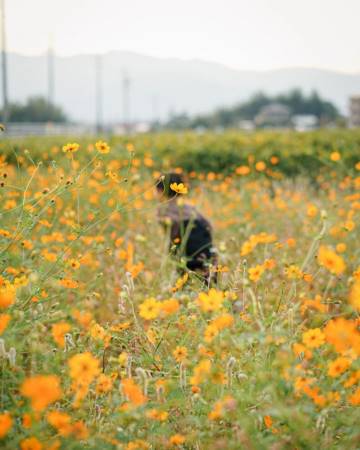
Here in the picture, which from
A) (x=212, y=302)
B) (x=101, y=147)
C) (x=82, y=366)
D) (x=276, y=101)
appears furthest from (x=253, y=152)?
(x=276, y=101)

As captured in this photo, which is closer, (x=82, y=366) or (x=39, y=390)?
(x=39, y=390)

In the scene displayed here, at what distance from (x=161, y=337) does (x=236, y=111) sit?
6855 cm

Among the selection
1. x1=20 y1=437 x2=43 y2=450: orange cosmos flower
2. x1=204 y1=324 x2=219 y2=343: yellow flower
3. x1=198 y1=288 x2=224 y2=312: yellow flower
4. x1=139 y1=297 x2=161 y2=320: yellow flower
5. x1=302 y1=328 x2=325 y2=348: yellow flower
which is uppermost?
x1=198 y1=288 x2=224 y2=312: yellow flower

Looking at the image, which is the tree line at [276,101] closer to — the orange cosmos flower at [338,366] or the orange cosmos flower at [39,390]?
the orange cosmos flower at [338,366]

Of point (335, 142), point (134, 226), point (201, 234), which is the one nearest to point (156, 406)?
point (201, 234)

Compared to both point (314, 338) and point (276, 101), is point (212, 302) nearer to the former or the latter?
point (314, 338)

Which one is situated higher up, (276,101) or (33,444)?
(276,101)

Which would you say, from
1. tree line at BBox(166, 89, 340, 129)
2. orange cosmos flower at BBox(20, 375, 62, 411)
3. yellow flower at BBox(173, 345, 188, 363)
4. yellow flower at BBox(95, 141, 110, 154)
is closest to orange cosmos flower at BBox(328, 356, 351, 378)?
yellow flower at BBox(173, 345, 188, 363)

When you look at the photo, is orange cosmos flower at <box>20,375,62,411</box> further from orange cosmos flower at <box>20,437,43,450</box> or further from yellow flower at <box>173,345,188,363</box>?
yellow flower at <box>173,345,188,363</box>

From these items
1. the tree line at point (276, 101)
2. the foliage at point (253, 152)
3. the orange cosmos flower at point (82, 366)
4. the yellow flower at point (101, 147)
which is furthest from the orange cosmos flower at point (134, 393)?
the tree line at point (276, 101)

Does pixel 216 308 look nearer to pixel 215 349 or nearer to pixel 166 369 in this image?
pixel 215 349

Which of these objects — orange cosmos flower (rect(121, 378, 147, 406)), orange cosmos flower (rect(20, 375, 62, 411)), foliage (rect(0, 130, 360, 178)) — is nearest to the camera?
orange cosmos flower (rect(20, 375, 62, 411))

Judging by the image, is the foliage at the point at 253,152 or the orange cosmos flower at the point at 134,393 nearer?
the orange cosmos flower at the point at 134,393

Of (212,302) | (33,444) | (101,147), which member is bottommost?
(33,444)
